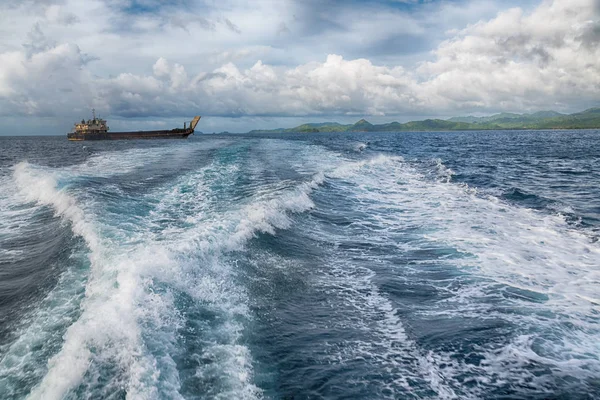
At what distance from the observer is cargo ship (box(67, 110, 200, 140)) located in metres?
108

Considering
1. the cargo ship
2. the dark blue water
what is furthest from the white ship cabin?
the dark blue water

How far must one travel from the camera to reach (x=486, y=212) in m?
15.8

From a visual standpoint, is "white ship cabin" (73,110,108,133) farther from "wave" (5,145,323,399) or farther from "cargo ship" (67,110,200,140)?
"wave" (5,145,323,399)

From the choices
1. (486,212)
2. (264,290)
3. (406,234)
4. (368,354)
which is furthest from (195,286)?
(486,212)

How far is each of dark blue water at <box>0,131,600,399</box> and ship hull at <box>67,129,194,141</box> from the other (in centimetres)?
10155

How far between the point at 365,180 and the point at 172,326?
2103cm

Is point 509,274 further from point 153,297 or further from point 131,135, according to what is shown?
point 131,135

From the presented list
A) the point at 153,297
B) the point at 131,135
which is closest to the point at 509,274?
the point at 153,297

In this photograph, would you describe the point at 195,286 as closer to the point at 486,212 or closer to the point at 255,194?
the point at 255,194

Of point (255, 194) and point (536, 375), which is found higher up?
point (255, 194)

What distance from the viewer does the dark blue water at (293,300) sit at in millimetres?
5297

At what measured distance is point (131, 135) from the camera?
112 metres

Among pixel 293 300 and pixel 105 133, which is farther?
pixel 105 133

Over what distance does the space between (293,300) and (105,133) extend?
119117 mm
